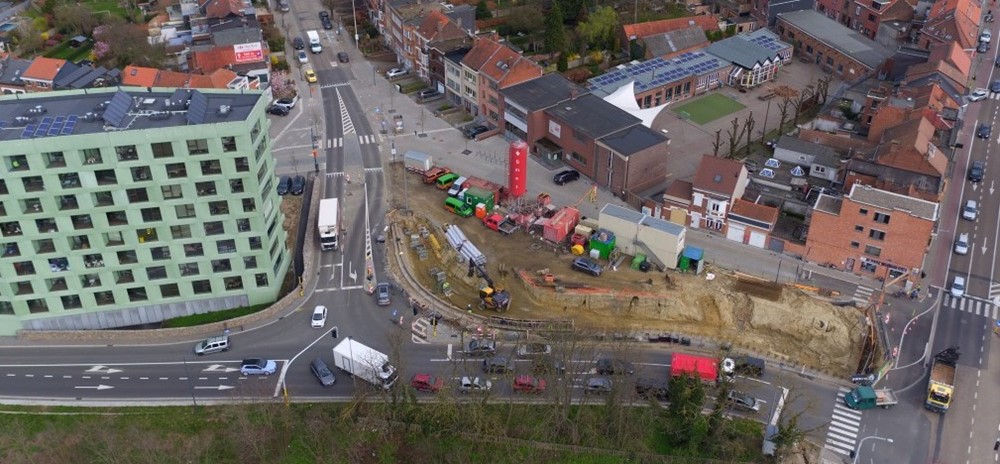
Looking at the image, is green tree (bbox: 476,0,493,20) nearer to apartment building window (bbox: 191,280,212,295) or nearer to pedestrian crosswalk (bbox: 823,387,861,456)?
apartment building window (bbox: 191,280,212,295)

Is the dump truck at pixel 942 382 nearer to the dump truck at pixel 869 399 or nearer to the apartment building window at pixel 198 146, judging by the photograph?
the dump truck at pixel 869 399

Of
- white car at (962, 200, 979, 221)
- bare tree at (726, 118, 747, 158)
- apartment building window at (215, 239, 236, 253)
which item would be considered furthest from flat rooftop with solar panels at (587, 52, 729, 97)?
apartment building window at (215, 239, 236, 253)

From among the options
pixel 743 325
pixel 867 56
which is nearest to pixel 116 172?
pixel 743 325

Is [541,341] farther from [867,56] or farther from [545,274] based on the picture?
[867,56]

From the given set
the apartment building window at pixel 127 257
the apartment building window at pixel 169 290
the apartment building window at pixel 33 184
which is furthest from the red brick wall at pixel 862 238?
the apartment building window at pixel 33 184

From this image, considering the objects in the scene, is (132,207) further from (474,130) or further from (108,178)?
(474,130)

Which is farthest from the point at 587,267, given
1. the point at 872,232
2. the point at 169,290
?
the point at 169,290
